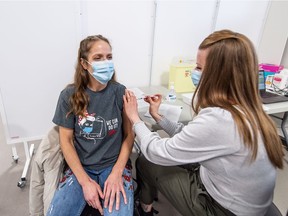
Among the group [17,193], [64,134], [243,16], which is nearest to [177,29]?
[243,16]

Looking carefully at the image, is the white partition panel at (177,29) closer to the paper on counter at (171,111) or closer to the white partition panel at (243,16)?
the white partition panel at (243,16)

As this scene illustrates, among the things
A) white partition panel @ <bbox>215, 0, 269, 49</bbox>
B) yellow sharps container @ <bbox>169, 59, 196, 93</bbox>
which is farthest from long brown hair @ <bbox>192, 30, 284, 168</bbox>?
white partition panel @ <bbox>215, 0, 269, 49</bbox>

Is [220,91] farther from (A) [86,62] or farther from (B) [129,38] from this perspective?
(B) [129,38]

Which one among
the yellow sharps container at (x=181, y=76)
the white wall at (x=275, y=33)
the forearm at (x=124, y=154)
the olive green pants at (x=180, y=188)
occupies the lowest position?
the olive green pants at (x=180, y=188)

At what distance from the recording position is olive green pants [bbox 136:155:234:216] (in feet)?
3.31

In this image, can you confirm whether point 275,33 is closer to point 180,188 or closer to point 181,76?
point 181,76

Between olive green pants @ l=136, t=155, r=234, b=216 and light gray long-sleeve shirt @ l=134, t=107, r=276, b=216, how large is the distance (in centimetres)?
6

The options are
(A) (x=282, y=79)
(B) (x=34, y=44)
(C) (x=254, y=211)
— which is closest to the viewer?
(C) (x=254, y=211)

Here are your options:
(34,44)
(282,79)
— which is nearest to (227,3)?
(282,79)

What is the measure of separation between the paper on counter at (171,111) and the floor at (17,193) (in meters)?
0.70

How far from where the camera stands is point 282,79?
2172 millimetres

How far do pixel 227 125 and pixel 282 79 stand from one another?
1.80m

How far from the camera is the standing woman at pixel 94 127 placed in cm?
112

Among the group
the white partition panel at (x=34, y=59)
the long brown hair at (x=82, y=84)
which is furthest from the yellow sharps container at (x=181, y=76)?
the long brown hair at (x=82, y=84)
